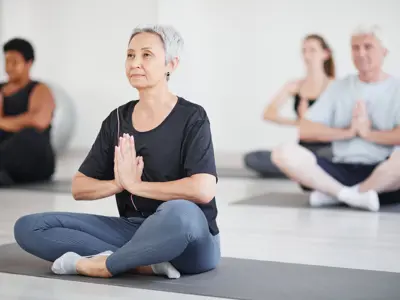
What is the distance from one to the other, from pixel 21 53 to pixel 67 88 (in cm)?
336

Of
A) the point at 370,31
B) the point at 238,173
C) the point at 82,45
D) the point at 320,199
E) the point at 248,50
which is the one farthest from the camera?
the point at 82,45

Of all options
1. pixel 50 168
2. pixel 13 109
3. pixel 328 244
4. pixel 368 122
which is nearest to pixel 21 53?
pixel 13 109

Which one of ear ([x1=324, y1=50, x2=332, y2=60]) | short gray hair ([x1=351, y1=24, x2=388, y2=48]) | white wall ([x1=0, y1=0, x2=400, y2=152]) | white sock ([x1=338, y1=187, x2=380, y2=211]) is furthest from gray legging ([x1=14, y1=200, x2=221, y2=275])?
white wall ([x1=0, y1=0, x2=400, y2=152])

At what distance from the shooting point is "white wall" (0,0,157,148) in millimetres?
8641

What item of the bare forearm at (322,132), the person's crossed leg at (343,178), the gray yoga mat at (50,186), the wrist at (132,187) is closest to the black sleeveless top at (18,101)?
the gray yoga mat at (50,186)

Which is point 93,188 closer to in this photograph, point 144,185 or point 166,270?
A: point 144,185

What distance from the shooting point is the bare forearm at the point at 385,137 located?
460 cm

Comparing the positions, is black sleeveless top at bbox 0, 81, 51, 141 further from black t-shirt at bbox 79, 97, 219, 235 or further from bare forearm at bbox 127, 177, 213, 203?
bare forearm at bbox 127, 177, 213, 203

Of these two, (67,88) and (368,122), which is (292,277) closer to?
(368,122)

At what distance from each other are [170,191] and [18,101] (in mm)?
3325

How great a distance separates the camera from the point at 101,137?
2789mm

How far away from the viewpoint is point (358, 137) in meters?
4.75

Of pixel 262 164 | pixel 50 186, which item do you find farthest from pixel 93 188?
pixel 262 164

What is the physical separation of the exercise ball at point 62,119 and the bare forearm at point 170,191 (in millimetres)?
5647
